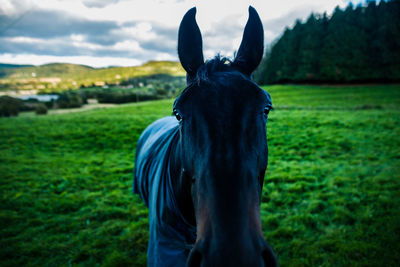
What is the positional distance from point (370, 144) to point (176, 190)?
10.1 m

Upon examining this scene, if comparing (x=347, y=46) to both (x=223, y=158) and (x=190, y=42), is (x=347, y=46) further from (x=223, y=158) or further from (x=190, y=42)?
(x=223, y=158)

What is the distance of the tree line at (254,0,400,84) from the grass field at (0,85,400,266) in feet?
94.2

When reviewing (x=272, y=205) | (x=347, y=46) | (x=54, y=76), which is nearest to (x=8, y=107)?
(x=272, y=205)

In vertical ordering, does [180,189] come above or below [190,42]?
below

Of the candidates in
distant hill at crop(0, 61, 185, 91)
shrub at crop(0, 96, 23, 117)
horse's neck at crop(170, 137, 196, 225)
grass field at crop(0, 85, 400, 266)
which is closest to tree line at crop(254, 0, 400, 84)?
distant hill at crop(0, 61, 185, 91)

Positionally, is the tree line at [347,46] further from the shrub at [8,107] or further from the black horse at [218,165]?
the black horse at [218,165]

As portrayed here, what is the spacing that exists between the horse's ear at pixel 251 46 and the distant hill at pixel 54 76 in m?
18.7

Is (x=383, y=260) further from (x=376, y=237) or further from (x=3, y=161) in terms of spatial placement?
(x=3, y=161)

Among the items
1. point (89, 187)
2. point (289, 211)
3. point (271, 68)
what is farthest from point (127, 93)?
point (289, 211)

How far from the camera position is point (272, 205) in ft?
16.0

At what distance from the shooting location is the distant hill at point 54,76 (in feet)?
120

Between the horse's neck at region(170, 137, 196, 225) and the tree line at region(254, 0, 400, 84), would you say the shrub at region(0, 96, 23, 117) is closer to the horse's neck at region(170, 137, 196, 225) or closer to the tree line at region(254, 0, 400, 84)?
the horse's neck at region(170, 137, 196, 225)

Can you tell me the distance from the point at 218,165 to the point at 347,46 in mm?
47654

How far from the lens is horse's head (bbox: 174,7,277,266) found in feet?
3.43
